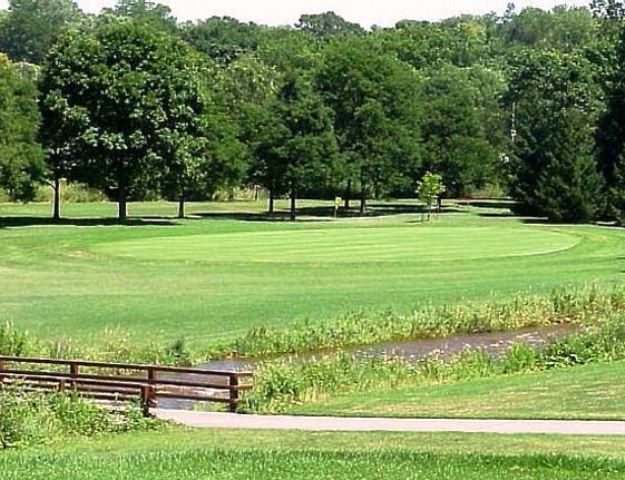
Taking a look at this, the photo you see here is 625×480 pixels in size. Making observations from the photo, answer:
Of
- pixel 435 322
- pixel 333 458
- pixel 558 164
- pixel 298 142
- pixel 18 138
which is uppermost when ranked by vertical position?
pixel 298 142

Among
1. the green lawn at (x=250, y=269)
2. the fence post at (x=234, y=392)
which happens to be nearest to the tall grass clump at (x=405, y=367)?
the fence post at (x=234, y=392)

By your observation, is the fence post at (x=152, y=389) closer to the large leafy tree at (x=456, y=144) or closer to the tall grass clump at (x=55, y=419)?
the tall grass clump at (x=55, y=419)

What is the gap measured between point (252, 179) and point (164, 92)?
18.9 m

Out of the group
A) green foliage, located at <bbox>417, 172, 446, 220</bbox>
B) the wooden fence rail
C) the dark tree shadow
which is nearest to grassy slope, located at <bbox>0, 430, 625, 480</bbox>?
the wooden fence rail

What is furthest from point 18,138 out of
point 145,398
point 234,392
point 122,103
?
point 145,398

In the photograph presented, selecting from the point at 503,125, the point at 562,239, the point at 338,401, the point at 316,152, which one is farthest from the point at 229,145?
the point at 338,401

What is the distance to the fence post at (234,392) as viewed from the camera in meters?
24.1

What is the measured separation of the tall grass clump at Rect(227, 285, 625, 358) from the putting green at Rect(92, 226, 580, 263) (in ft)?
49.7

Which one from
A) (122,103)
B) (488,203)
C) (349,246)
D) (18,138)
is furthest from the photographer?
(488,203)

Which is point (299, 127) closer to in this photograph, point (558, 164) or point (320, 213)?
point (320, 213)

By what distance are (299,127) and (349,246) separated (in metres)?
34.4

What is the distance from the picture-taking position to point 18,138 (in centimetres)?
7550

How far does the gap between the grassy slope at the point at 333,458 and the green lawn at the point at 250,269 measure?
1647cm

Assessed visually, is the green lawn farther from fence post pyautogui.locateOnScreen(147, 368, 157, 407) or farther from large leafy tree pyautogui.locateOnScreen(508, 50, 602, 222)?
fence post pyautogui.locateOnScreen(147, 368, 157, 407)
